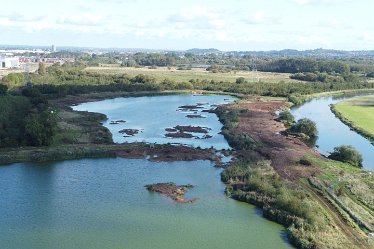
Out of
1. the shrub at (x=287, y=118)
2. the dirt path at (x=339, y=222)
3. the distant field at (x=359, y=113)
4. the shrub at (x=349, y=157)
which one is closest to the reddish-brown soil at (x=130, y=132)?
the shrub at (x=287, y=118)

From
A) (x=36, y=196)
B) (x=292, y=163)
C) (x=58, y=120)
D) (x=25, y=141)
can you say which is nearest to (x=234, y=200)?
(x=292, y=163)

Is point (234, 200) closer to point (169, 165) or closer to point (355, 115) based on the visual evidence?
point (169, 165)

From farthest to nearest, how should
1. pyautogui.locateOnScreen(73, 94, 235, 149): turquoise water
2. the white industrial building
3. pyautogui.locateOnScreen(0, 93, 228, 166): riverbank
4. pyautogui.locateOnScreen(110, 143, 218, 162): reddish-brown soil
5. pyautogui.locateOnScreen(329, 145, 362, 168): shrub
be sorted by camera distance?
the white industrial building
pyautogui.locateOnScreen(73, 94, 235, 149): turquoise water
pyautogui.locateOnScreen(110, 143, 218, 162): reddish-brown soil
pyautogui.locateOnScreen(329, 145, 362, 168): shrub
pyautogui.locateOnScreen(0, 93, 228, 166): riverbank

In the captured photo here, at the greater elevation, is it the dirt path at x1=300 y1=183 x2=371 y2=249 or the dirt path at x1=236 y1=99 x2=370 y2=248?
the dirt path at x1=236 y1=99 x2=370 y2=248

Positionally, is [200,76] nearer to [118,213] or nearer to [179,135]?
[179,135]

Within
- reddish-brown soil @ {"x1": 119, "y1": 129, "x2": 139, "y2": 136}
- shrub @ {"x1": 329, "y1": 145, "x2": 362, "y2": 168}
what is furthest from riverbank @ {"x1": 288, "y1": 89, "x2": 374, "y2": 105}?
shrub @ {"x1": 329, "y1": 145, "x2": 362, "y2": 168}

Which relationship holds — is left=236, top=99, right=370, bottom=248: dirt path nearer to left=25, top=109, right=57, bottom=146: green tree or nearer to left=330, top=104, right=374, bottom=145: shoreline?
left=330, top=104, right=374, bottom=145: shoreline
